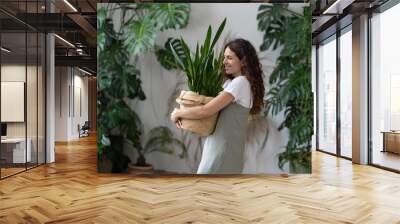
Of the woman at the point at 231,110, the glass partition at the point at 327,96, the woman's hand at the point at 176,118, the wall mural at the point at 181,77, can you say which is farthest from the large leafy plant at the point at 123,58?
the glass partition at the point at 327,96

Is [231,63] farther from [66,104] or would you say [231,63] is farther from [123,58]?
[66,104]

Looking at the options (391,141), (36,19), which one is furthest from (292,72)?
(36,19)

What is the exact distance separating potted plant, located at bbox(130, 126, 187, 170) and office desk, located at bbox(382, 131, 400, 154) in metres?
3.85

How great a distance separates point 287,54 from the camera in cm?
615

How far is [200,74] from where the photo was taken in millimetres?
5918

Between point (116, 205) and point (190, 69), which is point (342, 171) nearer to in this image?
point (190, 69)

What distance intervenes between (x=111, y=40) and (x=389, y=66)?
5.05 meters

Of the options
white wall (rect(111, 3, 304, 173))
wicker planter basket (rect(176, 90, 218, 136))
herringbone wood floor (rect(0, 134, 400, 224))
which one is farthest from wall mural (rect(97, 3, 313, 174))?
wicker planter basket (rect(176, 90, 218, 136))

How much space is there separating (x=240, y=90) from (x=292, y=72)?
5.13 ft

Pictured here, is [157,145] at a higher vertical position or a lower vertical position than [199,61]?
lower

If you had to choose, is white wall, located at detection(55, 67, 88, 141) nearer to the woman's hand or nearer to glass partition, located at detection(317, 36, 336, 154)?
glass partition, located at detection(317, 36, 336, 154)

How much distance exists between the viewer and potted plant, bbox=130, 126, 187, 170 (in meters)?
6.16

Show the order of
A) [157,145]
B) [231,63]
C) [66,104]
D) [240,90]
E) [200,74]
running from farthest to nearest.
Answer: [66,104] → [157,145] → [200,74] → [231,63] → [240,90]

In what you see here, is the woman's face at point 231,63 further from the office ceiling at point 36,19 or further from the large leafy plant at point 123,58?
the office ceiling at point 36,19
